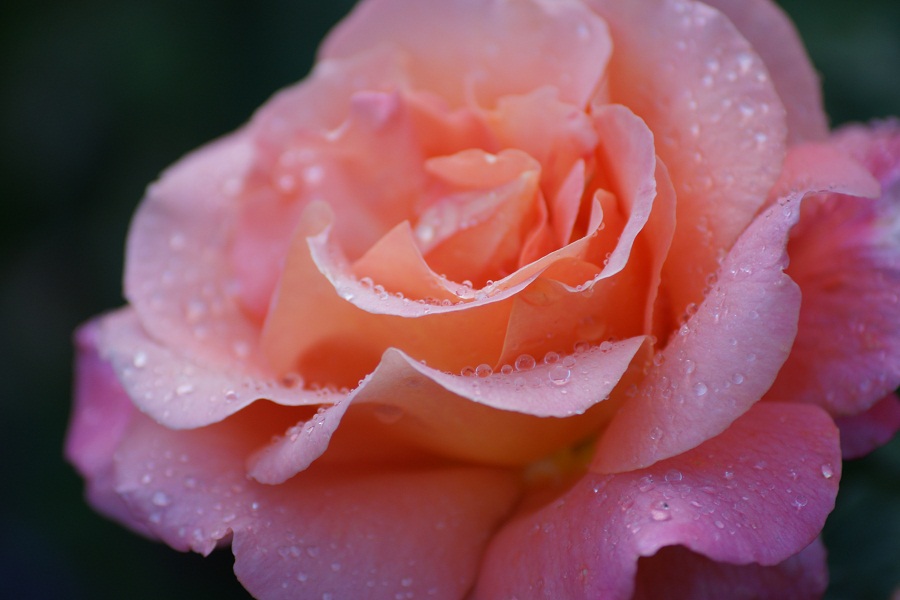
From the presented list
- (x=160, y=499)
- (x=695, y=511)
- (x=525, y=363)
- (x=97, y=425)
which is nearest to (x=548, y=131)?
(x=525, y=363)

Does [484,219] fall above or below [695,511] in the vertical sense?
above

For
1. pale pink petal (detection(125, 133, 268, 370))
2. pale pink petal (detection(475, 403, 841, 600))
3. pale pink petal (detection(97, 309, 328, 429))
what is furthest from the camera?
pale pink petal (detection(125, 133, 268, 370))

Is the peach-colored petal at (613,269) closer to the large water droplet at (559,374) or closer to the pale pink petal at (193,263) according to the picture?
the large water droplet at (559,374)

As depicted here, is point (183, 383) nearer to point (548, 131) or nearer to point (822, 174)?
point (548, 131)

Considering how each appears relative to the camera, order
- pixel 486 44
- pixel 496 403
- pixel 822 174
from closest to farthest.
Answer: pixel 496 403 < pixel 822 174 < pixel 486 44

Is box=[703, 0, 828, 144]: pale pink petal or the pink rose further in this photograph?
box=[703, 0, 828, 144]: pale pink petal

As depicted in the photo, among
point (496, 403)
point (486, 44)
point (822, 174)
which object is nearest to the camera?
point (496, 403)

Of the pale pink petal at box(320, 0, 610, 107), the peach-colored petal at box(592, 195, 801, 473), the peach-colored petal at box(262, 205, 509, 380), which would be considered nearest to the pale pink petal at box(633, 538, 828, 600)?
the peach-colored petal at box(592, 195, 801, 473)

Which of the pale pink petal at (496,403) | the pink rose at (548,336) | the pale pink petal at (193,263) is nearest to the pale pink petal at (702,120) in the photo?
the pink rose at (548,336)

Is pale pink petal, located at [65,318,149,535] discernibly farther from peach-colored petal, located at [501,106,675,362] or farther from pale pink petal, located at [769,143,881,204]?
pale pink petal, located at [769,143,881,204]
